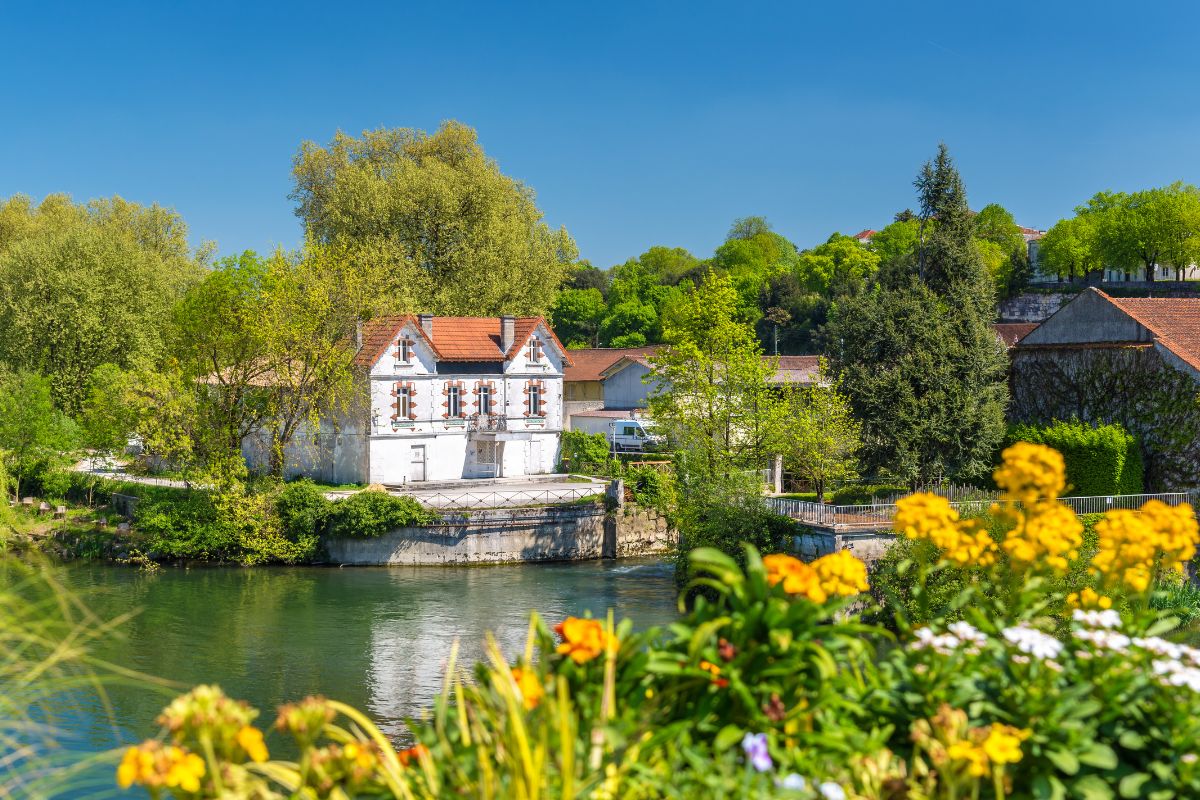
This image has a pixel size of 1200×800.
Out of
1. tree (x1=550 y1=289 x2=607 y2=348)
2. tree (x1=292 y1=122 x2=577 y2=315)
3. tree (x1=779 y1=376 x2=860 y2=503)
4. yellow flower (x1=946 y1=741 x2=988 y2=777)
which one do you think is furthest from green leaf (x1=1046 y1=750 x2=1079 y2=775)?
tree (x1=550 y1=289 x2=607 y2=348)

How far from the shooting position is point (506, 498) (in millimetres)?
36719

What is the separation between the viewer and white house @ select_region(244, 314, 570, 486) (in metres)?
40.1

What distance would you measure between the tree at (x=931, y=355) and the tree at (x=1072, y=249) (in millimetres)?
58037

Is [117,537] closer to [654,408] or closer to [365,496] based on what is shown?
[365,496]

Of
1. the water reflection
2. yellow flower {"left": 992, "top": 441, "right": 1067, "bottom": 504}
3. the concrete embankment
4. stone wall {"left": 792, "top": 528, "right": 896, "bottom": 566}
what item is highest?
yellow flower {"left": 992, "top": 441, "right": 1067, "bottom": 504}

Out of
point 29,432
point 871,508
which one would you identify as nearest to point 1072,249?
point 871,508

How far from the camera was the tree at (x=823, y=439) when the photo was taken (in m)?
30.3

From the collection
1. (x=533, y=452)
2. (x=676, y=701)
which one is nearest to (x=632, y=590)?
(x=533, y=452)

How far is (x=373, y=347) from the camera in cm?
4031

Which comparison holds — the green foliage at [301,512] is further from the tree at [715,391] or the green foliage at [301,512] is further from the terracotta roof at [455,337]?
the tree at [715,391]

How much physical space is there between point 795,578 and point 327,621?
23354 mm

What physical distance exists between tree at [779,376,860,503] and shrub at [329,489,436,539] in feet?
35.8

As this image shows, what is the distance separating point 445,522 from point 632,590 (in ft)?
22.5

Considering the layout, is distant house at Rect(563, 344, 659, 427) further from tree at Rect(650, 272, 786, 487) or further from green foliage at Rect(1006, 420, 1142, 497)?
green foliage at Rect(1006, 420, 1142, 497)
